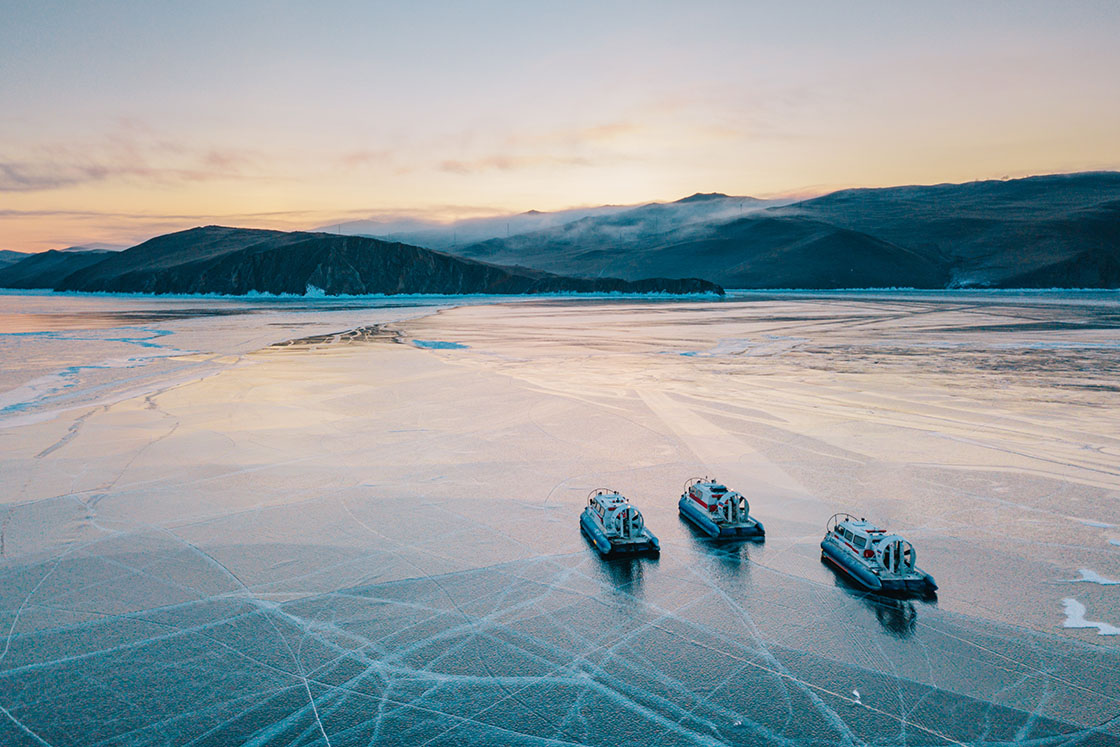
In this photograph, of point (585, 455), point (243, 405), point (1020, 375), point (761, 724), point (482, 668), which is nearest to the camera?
point (761, 724)

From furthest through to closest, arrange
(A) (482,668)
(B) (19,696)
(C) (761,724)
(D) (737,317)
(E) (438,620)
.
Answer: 1. (D) (737,317)
2. (E) (438,620)
3. (A) (482,668)
4. (B) (19,696)
5. (C) (761,724)

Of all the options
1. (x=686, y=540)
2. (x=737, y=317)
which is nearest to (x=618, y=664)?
(x=686, y=540)

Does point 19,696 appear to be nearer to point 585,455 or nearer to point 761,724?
point 761,724

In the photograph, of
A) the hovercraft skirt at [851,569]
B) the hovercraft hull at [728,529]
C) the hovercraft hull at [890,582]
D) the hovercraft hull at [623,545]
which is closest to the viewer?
the hovercraft hull at [890,582]

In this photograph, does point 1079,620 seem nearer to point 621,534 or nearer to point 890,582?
point 890,582

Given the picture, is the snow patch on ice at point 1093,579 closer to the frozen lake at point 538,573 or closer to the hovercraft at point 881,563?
the frozen lake at point 538,573

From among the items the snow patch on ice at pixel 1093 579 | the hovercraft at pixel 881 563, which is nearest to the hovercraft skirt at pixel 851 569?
the hovercraft at pixel 881 563
